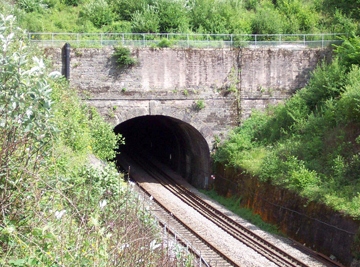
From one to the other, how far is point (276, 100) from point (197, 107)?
3.43 m

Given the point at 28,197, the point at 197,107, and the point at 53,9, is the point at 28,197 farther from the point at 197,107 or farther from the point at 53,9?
the point at 53,9

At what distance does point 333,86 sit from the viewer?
2125cm

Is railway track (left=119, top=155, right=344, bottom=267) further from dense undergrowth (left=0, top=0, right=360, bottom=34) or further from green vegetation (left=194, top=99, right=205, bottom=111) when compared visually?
dense undergrowth (left=0, top=0, right=360, bottom=34)

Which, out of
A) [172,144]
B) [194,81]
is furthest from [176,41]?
[172,144]

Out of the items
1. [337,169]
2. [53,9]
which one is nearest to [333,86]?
[337,169]

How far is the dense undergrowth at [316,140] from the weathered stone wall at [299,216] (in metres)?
0.29

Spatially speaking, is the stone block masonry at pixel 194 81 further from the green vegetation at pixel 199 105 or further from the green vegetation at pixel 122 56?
the green vegetation at pixel 122 56

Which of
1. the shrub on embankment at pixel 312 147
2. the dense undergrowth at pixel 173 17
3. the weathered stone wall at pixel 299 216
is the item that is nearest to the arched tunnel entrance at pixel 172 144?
the shrub on embankment at pixel 312 147

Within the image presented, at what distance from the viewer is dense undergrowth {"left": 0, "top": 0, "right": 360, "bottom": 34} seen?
28234mm

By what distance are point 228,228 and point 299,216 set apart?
2.34 m

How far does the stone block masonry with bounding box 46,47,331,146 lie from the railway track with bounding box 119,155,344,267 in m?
2.81

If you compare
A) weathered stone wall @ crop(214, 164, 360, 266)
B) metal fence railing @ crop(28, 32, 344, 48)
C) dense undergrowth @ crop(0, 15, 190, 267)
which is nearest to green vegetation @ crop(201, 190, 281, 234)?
weathered stone wall @ crop(214, 164, 360, 266)

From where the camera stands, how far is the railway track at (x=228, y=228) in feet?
48.4

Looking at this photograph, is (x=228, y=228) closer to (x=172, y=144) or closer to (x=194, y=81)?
(x=194, y=81)
